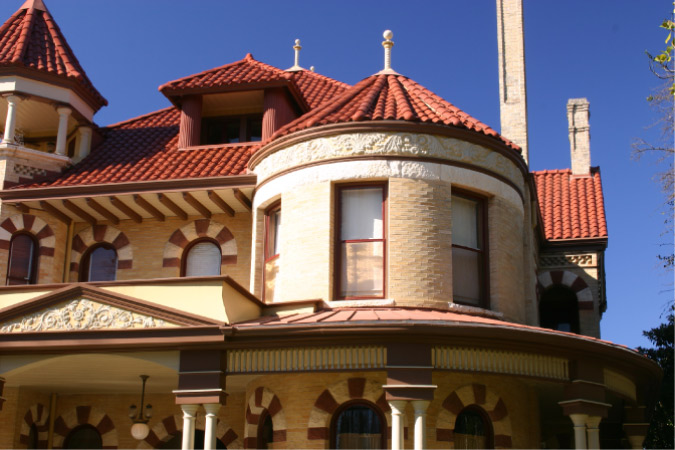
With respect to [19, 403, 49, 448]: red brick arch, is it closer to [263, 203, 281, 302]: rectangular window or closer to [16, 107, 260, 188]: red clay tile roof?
[16, 107, 260, 188]: red clay tile roof

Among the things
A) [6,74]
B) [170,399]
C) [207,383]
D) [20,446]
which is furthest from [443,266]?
[6,74]

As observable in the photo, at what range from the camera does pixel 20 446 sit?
1722 centimetres

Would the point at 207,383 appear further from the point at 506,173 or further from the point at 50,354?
the point at 506,173

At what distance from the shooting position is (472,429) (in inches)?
575

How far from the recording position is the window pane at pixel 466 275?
51.3 feet

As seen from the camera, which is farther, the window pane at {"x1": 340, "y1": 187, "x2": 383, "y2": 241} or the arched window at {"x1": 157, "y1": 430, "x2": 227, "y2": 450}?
the arched window at {"x1": 157, "y1": 430, "x2": 227, "y2": 450}

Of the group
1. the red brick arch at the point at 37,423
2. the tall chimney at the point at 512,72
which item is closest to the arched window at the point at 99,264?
the red brick arch at the point at 37,423

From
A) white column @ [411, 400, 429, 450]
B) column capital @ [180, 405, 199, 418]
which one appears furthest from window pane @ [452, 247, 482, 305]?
column capital @ [180, 405, 199, 418]

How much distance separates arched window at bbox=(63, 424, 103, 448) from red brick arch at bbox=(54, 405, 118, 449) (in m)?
0.13

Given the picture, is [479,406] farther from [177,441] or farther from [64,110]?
[64,110]

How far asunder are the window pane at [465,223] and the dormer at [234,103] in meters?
5.37

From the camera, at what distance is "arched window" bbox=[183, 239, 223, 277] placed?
18578mm

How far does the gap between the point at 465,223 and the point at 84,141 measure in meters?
9.85

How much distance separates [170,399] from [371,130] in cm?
682
